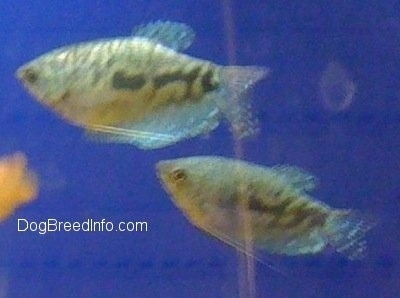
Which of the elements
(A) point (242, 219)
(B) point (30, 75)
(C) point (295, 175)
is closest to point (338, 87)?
(C) point (295, 175)

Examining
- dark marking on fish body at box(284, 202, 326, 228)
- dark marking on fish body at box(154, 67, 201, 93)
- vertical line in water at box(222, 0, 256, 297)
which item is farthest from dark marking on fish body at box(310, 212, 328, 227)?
dark marking on fish body at box(154, 67, 201, 93)

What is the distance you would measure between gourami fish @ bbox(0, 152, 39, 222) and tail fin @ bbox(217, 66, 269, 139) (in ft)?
1.05

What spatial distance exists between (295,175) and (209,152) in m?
0.14

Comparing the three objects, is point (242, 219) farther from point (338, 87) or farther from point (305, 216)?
point (338, 87)

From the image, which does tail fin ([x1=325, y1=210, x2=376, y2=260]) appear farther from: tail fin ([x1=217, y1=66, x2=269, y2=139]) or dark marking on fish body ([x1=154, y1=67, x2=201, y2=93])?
dark marking on fish body ([x1=154, y1=67, x2=201, y2=93])

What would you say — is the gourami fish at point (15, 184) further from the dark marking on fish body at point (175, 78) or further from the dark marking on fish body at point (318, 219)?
the dark marking on fish body at point (318, 219)

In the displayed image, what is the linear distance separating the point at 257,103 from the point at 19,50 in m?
0.38

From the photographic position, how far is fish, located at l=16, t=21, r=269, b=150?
1548 millimetres

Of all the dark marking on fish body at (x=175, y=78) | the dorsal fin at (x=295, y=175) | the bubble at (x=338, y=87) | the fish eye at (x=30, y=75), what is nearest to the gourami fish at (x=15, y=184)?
the fish eye at (x=30, y=75)

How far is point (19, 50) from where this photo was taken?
61.1 inches

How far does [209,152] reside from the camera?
5.11ft

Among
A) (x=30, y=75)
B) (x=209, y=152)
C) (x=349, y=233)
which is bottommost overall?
(x=349, y=233)

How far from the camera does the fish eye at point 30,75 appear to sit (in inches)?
60.9

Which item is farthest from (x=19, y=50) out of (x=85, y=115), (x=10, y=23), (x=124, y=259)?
(x=124, y=259)
